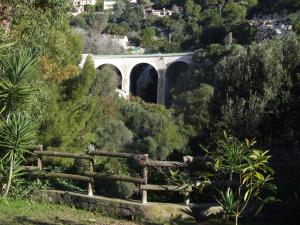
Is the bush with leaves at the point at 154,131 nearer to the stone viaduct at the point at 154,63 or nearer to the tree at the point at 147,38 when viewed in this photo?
the stone viaduct at the point at 154,63

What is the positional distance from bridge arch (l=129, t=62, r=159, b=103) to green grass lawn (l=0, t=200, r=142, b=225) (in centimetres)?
5499

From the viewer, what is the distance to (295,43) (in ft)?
28.9

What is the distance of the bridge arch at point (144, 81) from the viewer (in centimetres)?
6328

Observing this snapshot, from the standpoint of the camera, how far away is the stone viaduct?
59.7m

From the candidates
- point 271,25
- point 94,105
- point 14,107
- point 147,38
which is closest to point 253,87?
point 14,107

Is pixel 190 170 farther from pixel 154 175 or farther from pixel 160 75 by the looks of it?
pixel 160 75

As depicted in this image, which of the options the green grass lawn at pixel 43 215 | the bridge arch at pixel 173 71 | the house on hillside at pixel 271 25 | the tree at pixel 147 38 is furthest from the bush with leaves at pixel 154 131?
the tree at pixel 147 38

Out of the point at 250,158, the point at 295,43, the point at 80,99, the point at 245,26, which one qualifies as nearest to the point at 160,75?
the point at 245,26

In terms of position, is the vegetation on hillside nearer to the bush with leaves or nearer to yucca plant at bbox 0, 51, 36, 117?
yucca plant at bbox 0, 51, 36, 117

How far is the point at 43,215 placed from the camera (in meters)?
6.20

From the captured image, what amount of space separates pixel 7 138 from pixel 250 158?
3.52 m

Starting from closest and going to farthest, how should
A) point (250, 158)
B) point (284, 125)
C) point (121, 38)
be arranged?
point (250, 158)
point (284, 125)
point (121, 38)

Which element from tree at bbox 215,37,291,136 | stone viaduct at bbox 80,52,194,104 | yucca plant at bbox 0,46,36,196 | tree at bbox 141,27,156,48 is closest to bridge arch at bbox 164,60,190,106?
stone viaduct at bbox 80,52,194,104

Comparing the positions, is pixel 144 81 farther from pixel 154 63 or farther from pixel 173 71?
pixel 154 63
